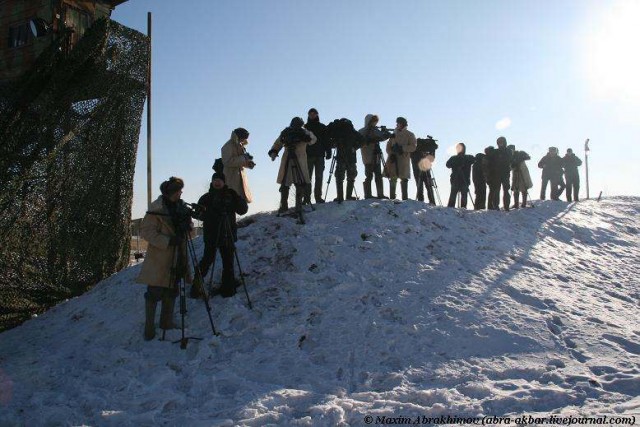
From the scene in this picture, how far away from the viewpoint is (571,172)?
21297 mm

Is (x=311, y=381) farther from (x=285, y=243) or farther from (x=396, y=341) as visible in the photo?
(x=285, y=243)

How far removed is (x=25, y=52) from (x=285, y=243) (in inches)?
352

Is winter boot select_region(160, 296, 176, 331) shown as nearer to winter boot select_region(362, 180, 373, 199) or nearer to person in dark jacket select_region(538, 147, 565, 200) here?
winter boot select_region(362, 180, 373, 199)


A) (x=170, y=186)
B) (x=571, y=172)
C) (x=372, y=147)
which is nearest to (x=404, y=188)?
(x=372, y=147)

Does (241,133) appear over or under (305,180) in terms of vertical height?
over

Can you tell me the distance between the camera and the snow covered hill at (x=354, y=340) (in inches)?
218

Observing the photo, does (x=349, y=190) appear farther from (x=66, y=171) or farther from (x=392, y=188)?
(x=66, y=171)

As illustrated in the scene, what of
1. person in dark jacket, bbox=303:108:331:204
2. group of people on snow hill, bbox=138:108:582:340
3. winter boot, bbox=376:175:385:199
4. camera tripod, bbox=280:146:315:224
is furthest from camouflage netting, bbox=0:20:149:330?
winter boot, bbox=376:175:385:199

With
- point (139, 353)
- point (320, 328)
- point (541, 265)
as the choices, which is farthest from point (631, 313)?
point (139, 353)

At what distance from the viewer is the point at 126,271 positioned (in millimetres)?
11102

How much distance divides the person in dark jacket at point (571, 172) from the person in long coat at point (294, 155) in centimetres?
1517

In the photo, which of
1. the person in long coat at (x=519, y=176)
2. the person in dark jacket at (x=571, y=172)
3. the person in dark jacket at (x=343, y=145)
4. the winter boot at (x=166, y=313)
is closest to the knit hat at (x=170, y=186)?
the winter boot at (x=166, y=313)

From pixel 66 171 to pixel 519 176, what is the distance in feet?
49.9

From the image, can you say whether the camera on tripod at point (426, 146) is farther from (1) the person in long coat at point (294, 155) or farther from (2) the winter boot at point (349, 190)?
(1) the person in long coat at point (294, 155)
